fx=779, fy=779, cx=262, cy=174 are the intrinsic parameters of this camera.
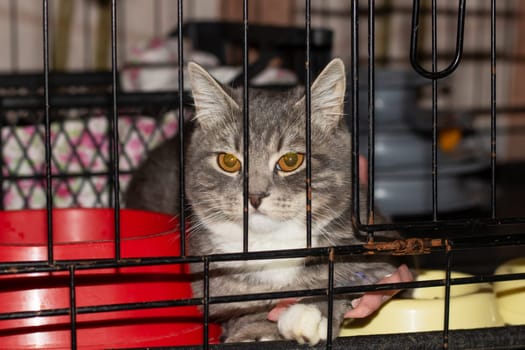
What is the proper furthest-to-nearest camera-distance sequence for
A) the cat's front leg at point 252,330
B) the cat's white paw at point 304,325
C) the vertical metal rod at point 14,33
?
the vertical metal rod at point 14,33, the cat's front leg at point 252,330, the cat's white paw at point 304,325

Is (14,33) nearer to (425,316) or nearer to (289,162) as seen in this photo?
(289,162)

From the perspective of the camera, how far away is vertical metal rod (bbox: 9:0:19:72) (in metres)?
3.21

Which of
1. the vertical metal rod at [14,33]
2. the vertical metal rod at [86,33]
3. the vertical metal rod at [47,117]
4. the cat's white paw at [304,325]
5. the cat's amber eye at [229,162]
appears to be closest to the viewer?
the vertical metal rod at [47,117]

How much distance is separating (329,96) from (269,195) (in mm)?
226

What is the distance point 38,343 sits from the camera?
1.30 m

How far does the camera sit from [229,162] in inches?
60.2

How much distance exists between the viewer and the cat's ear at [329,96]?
141 centimetres

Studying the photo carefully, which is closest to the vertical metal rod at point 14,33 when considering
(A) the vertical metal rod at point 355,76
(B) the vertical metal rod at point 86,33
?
(B) the vertical metal rod at point 86,33

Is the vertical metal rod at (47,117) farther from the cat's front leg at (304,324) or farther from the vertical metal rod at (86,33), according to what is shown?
the vertical metal rod at (86,33)

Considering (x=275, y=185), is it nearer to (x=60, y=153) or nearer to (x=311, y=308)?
(x=311, y=308)

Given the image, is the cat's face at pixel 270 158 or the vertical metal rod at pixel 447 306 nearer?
the vertical metal rod at pixel 447 306

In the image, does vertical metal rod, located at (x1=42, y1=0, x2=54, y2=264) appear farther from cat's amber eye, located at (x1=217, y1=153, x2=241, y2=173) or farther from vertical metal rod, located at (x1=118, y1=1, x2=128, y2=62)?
vertical metal rod, located at (x1=118, y1=1, x2=128, y2=62)

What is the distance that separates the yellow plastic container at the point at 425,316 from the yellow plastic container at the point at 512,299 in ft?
0.26

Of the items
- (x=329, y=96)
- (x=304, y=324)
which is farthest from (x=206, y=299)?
(x=329, y=96)
